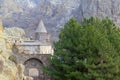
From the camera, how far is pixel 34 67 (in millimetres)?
43594

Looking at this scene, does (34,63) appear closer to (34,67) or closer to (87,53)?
(34,67)

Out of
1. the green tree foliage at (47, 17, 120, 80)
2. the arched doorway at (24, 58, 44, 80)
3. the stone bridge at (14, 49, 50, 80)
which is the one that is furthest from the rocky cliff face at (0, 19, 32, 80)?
the arched doorway at (24, 58, 44, 80)

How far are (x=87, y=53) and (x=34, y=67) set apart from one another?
12.5 m

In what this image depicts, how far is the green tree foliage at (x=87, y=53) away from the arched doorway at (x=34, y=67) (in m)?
6.57

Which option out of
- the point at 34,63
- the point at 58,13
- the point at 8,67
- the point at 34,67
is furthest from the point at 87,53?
the point at 58,13

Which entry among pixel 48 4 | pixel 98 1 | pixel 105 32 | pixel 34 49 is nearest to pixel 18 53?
pixel 105 32

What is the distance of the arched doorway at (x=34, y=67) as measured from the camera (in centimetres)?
4285

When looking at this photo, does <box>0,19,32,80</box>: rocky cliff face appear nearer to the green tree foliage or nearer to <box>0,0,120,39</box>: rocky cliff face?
the green tree foliage

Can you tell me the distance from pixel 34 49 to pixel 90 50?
1507 inches

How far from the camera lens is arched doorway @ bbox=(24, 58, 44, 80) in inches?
1687

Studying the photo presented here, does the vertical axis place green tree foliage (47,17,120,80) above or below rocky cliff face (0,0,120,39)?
below

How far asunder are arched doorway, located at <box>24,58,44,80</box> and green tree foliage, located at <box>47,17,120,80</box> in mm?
6566

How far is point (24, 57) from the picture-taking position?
4281cm

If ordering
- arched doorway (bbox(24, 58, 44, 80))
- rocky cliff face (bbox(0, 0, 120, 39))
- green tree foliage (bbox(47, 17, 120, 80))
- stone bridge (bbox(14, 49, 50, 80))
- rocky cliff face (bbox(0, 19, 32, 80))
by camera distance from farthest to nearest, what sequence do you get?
rocky cliff face (bbox(0, 0, 120, 39))
arched doorway (bbox(24, 58, 44, 80))
stone bridge (bbox(14, 49, 50, 80))
green tree foliage (bbox(47, 17, 120, 80))
rocky cliff face (bbox(0, 19, 32, 80))
